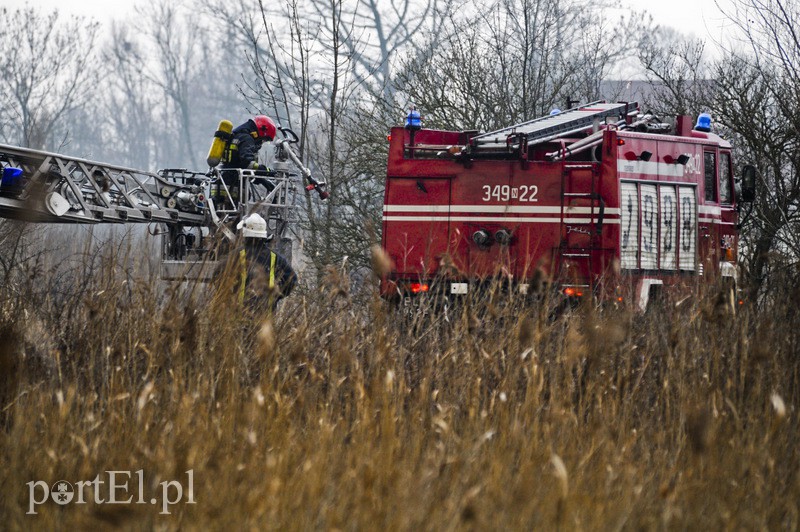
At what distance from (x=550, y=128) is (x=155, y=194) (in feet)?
15.1

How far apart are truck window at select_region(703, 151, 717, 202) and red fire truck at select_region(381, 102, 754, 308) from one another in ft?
0.57

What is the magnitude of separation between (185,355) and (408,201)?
6111 mm

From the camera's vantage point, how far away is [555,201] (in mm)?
10977

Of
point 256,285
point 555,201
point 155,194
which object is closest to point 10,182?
point 155,194

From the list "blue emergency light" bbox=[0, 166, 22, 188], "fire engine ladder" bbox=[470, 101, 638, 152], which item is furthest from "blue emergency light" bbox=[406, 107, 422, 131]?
"blue emergency light" bbox=[0, 166, 22, 188]

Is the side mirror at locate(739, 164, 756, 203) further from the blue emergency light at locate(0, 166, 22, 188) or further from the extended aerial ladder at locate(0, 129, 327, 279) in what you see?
the blue emergency light at locate(0, 166, 22, 188)

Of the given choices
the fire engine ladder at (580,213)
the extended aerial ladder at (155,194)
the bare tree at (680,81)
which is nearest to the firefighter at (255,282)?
the extended aerial ladder at (155,194)

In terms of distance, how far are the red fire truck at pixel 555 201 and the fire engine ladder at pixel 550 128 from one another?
0.02m

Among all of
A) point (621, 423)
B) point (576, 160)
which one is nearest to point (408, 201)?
point (576, 160)

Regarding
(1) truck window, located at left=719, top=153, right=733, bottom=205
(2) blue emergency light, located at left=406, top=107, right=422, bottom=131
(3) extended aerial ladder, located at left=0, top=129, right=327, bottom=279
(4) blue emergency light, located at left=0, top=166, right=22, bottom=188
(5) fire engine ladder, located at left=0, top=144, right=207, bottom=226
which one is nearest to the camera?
(4) blue emergency light, located at left=0, top=166, right=22, bottom=188

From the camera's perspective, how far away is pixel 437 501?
13.2 feet

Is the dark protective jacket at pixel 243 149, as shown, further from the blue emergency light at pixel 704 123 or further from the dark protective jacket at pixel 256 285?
the blue emergency light at pixel 704 123

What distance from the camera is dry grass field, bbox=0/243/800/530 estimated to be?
387 cm

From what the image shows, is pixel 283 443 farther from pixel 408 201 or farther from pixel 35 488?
pixel 408 201
